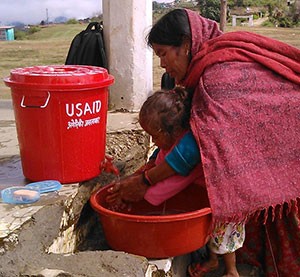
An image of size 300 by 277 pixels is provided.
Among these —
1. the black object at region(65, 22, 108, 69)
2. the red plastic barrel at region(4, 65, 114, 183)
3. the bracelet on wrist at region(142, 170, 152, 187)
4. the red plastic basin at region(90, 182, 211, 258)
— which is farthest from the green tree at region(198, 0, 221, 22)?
the red plastic basin at region(90, 182, 211, 258)

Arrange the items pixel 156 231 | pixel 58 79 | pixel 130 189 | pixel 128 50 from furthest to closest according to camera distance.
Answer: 1. pixel 128 50
2. pixel 130 189
3. pixel 58 79
4. pixel 156 231

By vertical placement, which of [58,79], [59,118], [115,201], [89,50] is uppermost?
[58,79]

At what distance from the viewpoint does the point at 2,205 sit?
2.26 metres

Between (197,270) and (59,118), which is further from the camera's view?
(197,270)

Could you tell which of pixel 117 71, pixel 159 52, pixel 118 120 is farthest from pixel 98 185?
pixel 117 71

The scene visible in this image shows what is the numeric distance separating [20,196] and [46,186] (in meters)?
0.16

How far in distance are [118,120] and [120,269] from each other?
7.21 feet

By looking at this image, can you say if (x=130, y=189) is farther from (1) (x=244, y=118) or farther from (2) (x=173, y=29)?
(2) (x=173, y=29)

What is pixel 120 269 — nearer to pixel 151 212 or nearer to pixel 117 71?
pixel 151 212

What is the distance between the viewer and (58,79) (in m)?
2.36

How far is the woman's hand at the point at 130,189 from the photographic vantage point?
2.44m

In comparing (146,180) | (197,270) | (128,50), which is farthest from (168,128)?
(128,50)

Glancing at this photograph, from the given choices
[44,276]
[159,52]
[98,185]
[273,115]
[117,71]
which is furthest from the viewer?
[117,71]

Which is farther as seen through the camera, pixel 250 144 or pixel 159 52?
pixel 159 52
